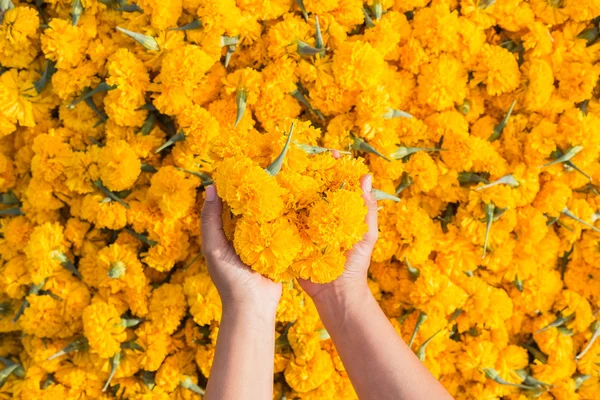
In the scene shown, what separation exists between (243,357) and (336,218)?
440 millimetres

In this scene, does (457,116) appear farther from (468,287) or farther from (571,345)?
(571,345)

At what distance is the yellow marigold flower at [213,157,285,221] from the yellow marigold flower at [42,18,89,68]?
80 cm

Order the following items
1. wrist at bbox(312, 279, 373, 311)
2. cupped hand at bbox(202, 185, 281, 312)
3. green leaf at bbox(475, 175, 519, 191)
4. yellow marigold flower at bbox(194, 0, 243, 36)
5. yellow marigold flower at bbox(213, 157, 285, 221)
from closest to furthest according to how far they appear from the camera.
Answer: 1. yellow marigold flower at bbox(213, 157, 285, 221)
2. cupped hand at bbox(202, 185, 281, 312)
3. wrist at bbox(312, 279, 373, 311)
4. yellow marigold flower at bbox(194, 0, 243, 36)
5. green leaf at bbox(475, 175, 519, 191)

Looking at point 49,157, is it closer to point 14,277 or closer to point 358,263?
point 14,277

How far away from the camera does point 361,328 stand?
1600 millimetres

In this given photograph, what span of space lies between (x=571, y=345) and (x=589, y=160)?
661 millimetres

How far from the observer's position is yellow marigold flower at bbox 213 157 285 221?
1.37 meters

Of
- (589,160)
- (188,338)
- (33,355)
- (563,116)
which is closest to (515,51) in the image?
(563,116)

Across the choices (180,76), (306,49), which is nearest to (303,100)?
(306,49)

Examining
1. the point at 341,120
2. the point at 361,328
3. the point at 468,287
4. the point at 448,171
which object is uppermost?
the point at 341,120

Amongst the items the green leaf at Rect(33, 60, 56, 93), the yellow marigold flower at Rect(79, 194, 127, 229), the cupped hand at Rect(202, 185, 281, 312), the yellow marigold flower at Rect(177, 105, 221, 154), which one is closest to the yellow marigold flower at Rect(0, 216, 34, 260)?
the yellow marigold flower at Rect(79, 194, 127, 229)

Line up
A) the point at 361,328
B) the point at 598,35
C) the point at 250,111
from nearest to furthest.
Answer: the point at 361,328 → the point at 250,111 → the point at 598,35

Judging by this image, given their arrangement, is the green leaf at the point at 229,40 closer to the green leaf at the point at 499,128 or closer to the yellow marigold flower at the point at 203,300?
the yellow marigold flower at the point at 203,300

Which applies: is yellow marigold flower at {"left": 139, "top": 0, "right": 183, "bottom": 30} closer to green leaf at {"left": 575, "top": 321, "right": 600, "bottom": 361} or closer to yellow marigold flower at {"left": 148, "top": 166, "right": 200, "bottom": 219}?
yellow marigold flower at {"left": 148, "top": 166, "right": 200, "bottom": 219}
